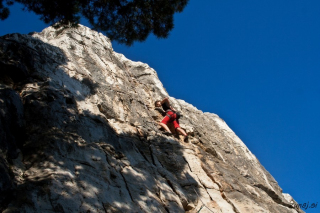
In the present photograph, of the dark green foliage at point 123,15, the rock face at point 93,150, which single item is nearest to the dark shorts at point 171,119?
the rock face at point 93,150

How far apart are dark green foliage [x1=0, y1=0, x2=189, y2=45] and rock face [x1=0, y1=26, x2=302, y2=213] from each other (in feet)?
5.33

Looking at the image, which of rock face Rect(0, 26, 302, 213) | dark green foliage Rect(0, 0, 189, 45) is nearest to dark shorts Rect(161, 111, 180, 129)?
rock face Rect(0, 26, 302, 213)

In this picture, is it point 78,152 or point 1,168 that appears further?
point 78,152

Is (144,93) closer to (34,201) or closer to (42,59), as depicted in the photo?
(42,59)

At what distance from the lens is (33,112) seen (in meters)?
7.50

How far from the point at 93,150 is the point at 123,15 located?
6249mm

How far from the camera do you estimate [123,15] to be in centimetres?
1138

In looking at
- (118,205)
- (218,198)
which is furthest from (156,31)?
(118,205)

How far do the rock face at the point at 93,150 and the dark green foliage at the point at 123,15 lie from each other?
163 cm

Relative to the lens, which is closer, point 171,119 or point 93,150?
point 93,150

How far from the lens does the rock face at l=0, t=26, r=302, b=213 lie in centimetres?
573

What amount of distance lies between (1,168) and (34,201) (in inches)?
33.2

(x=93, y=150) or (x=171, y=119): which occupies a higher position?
(x=171, y=119)

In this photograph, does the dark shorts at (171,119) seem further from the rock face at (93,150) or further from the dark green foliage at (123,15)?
the dark green foliage at (123,15)
